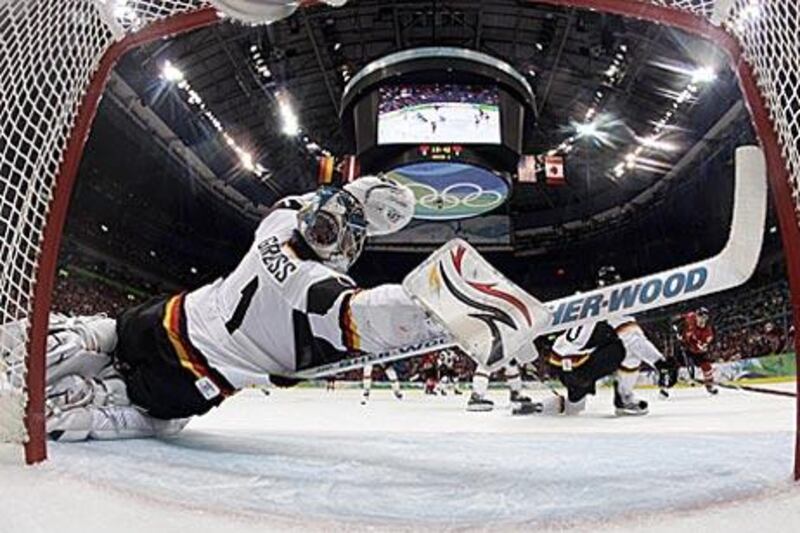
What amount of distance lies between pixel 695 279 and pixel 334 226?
80cm

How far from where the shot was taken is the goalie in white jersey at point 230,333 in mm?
1654

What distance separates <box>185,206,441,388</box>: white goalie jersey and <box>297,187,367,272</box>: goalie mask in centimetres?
4

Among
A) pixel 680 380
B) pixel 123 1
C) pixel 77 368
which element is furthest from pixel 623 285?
pixel 680 380

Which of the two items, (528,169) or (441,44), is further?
(528,169)

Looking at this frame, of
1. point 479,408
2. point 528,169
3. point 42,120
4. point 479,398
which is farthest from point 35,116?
point 528,169

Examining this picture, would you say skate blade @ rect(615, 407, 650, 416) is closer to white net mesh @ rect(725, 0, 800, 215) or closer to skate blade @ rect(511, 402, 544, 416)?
skate blade @ rect(511, 402, 544, 416)

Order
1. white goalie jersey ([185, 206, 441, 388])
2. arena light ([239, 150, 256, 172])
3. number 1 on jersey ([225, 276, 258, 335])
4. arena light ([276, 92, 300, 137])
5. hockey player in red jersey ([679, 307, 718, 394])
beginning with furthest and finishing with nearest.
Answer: arena light ([239, 150, 256, 172])
arena light ([276, 92, 300, 137])
hockey player in red jersey ([679, 307, 718, 394])
number 1 on jersey ([225, 276, 258, 335])
white goalie jersey ([185, 206, 441, 388])

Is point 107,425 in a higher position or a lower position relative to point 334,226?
lower

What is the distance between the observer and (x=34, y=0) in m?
1.19

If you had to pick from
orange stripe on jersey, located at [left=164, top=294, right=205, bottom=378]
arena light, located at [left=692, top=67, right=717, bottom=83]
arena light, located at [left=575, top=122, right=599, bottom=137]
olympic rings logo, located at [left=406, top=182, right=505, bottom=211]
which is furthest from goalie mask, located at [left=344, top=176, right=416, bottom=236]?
arena light, located at [left=575, top=122, right=599, bottom=137]

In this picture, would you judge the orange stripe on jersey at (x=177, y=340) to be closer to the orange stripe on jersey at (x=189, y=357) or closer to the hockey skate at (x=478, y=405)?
the orange stripe on jersey at (x=189, y=357)

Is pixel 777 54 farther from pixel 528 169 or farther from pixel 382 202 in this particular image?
pixel 528 169

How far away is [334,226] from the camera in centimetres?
182

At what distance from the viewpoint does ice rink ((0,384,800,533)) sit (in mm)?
842
